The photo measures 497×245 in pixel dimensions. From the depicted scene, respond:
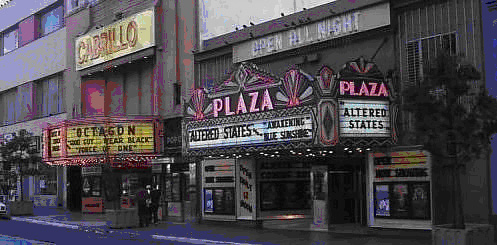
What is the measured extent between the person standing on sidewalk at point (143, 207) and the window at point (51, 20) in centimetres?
2073

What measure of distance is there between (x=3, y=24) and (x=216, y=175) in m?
32.0

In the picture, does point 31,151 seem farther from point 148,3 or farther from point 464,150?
point 464,150

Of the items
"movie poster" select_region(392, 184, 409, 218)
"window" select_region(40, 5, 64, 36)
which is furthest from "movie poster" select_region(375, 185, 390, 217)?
"window" select_region(40, 5, 64, 36)

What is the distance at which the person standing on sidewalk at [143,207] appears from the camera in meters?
25.6

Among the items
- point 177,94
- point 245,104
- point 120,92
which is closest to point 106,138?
point 177,94

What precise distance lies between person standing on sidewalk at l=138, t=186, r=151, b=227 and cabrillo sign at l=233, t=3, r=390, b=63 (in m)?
6.67

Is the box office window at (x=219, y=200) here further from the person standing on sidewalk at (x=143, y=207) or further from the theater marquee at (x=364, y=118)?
the theater marquee at (x=364, y=118)

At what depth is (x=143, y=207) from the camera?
25828 millimetres

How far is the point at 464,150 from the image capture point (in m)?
14.1

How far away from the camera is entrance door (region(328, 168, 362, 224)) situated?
2292cm

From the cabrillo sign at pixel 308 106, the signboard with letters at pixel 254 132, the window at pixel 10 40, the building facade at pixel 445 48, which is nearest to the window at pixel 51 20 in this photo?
the window at pixel 10 40

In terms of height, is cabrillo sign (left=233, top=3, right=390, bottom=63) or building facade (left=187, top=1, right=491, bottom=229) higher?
cabrillo sign (left=233, top=3, right=390, bottom=63)

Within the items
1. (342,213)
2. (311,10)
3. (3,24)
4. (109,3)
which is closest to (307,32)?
(311,10)

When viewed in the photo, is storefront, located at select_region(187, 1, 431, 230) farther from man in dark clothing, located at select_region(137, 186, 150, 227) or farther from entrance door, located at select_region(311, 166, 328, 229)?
man in dark clothing, located at select_region(137, 186, 150, 227)
